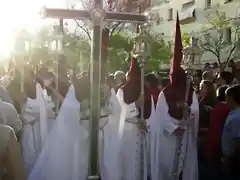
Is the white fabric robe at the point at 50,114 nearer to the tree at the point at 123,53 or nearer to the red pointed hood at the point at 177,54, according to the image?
the red pointed hood at the point at 177,54

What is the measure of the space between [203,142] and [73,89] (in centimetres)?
201

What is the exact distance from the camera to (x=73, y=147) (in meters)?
7.66

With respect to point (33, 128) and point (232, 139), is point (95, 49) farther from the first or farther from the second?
point (33, 128)

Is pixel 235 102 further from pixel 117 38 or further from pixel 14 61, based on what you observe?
pixel 117 38

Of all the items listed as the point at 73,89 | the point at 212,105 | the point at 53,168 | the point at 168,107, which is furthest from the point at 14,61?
the point at 212,105

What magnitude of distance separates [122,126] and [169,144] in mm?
820

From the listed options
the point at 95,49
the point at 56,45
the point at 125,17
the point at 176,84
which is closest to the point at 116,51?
the point at 176,84

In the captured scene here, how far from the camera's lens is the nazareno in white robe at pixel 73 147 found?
754 cm

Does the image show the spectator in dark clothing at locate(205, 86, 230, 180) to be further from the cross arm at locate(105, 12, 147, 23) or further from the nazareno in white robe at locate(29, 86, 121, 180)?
the cross arm at locate(105, 12, 147, 23)

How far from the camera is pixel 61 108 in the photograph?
7594 millimetres

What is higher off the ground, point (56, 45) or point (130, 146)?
point (56, 45)

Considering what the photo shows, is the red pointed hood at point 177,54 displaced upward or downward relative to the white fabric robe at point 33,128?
upward

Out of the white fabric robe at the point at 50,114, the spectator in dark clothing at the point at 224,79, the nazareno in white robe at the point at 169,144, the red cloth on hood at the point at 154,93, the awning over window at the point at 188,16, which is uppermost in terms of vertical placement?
the awning over window at the point at 188,16

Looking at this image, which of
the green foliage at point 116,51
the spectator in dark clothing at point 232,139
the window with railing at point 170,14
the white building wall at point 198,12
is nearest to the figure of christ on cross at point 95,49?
the spectator in dark clothing at point 232,139
